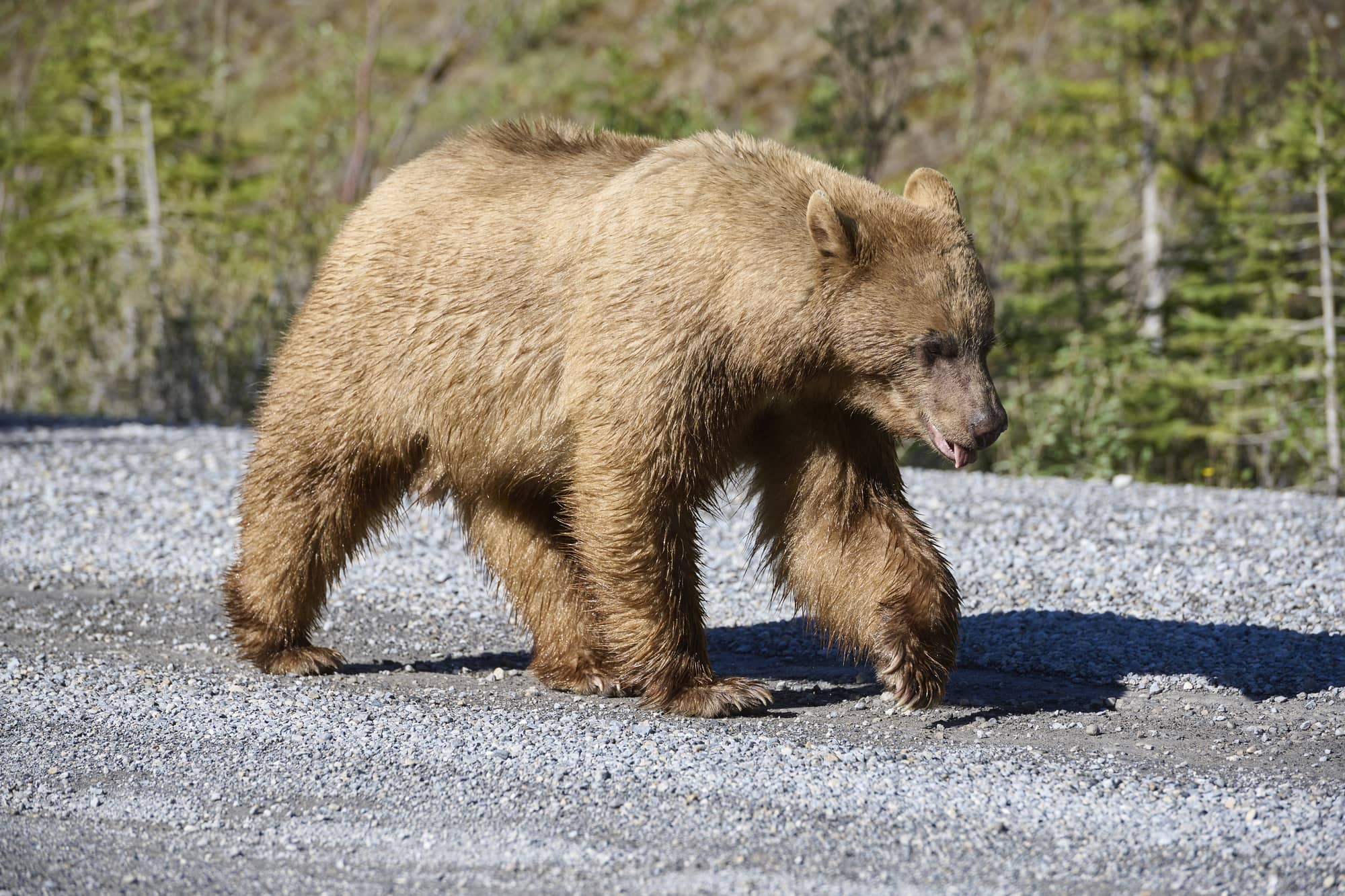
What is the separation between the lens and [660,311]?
4.12 metres

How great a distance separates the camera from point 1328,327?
9.94 m

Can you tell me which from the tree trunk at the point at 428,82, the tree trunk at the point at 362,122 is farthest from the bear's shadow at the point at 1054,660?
the tree trunk at the point at 428,82

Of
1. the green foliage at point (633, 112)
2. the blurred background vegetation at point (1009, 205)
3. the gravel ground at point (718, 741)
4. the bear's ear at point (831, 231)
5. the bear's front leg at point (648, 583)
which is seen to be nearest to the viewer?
the gravel ground at point (718, 741)

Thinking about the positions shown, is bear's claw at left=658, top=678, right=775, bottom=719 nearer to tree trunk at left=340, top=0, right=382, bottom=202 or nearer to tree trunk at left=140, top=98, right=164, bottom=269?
tree trunk at left=140, top=98, right=164, bottom=269

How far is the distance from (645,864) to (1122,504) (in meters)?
5.11

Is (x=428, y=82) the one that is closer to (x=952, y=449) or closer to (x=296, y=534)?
(x=296, y=534)

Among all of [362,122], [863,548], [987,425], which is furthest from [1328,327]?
[362,122]

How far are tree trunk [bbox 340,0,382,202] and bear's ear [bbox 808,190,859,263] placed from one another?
54.7 ft

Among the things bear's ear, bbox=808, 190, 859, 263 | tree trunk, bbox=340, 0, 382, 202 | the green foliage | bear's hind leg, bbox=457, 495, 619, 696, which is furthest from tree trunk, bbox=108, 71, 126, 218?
bear's ear, bbox=808, 190, 859, 263

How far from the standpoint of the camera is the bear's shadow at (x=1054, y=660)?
4844 millimetres

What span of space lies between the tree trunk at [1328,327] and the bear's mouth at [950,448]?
6.52 m

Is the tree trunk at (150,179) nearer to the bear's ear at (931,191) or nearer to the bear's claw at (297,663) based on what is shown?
the bear's claw at (297,663)

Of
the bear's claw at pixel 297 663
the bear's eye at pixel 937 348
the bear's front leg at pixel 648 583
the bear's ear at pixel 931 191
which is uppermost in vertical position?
Result: the bear's ear at pixel 931 191

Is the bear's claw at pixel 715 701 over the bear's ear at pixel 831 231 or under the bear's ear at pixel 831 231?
under
